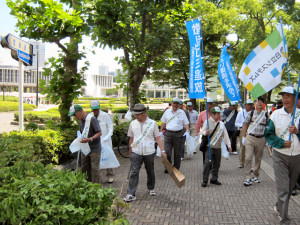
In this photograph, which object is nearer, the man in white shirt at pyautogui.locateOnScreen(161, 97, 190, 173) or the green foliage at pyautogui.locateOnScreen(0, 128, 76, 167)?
the green foliage at pyautogui.locateOnScreen(0, 128, 76, 167)

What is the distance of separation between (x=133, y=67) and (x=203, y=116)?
5.52m

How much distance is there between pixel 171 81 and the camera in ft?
81.6

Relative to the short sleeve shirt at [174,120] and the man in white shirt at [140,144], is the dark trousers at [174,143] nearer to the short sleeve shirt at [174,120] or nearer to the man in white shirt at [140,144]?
the short sleeve shirt at [174,120]

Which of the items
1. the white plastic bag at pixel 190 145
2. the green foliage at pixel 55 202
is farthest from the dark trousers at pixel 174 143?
the green foliage at pixel 55 202

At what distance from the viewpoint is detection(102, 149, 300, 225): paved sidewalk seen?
4.61 meters

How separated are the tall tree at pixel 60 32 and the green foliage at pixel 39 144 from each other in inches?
44.5

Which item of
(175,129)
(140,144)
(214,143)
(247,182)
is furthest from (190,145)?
(140,144)

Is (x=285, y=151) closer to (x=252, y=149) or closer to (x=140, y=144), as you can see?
(x=252, y=149)

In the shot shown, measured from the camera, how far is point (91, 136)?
18.0 ft

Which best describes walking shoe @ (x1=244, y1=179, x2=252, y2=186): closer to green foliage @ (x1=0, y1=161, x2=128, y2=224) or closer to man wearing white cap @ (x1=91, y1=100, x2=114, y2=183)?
man wearing white cap @ (x1=91, y1=100, x2=114, y2=183)

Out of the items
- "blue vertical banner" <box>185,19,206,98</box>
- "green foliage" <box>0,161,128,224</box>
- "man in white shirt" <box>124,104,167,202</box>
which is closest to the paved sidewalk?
"man in white shirt" <box>124,104,167,202</box>

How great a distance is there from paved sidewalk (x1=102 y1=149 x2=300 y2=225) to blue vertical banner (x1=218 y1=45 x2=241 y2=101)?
224 cm

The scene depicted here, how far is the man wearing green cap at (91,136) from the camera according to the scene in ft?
17.6

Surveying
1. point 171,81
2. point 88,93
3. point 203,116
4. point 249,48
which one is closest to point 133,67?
point 203,116
